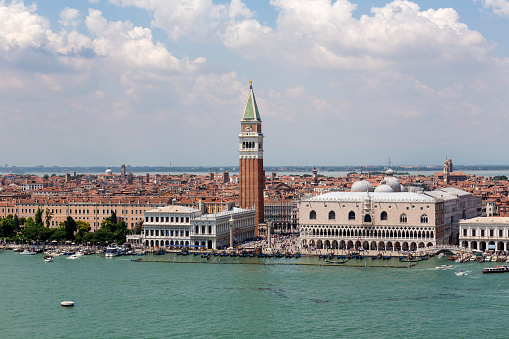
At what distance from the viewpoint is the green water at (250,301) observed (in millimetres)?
25500

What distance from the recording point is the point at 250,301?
2958cm

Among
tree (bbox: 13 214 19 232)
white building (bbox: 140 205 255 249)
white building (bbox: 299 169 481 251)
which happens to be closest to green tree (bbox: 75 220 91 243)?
white building (bbox: 140 205 255 249)

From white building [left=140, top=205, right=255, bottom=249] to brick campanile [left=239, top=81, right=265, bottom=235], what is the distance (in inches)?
204

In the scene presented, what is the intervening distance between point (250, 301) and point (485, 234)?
16.6 meters

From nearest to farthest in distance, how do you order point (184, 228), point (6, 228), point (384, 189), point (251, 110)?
point (184, 228) < point (384, 189) < point (6, 228) < point (251, 110)

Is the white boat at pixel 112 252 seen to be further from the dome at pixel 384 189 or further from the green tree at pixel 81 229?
the dome at pixel 384 189

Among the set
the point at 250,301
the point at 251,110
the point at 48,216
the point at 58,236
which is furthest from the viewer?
the point at 48,216

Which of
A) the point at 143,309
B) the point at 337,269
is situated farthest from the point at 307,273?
the point at 143,309

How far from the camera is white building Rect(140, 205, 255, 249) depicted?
44344 mm

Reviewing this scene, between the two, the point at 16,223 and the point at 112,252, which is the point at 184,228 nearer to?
the point at 112,252

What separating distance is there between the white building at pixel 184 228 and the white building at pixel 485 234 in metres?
12.1

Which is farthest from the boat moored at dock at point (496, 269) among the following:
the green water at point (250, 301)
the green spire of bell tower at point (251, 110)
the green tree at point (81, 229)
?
the green tree at point (81, 229)

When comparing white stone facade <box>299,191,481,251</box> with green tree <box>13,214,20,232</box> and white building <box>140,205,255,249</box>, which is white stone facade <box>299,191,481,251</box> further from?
green tree <box>13,214,20,232</box>

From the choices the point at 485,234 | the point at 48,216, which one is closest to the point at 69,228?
the point at 48,216
